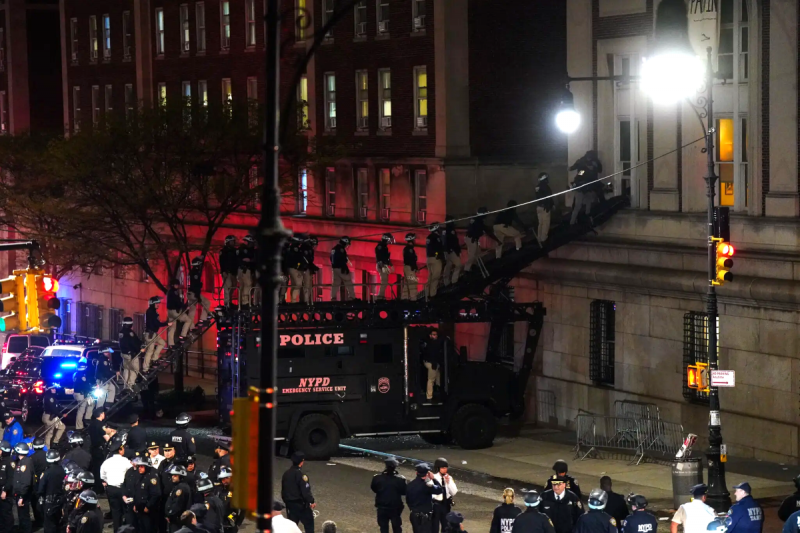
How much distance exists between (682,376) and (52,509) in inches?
619

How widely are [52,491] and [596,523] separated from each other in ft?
34.2

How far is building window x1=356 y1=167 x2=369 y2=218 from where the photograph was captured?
4844cm

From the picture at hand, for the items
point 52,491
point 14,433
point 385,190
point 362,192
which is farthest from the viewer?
point 362,192

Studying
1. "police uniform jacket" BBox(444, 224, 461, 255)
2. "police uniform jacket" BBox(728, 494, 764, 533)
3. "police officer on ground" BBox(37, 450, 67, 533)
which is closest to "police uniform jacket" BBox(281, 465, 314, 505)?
"police officer on ground" BBox(37, 450, 67, 533)

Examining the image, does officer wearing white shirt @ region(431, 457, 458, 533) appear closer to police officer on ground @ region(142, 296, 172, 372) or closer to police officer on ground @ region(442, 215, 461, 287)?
police officer on ground @ region(442, 215, 461, 287)

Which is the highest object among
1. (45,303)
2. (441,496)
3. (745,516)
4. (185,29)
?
(185,29)

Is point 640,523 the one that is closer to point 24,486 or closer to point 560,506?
point 560,506

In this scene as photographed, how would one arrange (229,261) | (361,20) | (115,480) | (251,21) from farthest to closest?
(251,21) < (361,20) < (229,261) < (115,480)

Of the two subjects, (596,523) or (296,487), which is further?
(296,487)

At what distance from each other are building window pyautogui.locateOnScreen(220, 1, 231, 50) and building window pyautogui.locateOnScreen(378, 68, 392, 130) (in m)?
9.66

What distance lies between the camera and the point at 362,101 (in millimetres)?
48406

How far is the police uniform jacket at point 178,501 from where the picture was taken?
2150cm

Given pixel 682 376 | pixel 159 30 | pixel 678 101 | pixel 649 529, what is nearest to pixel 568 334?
pixel 682 376

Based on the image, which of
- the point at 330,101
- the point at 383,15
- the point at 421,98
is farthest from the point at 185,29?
the point at 421,98
